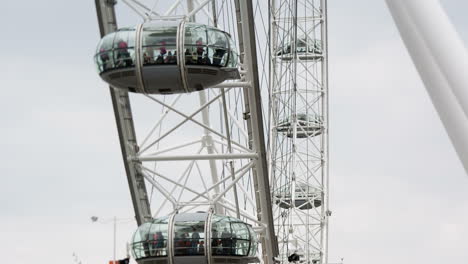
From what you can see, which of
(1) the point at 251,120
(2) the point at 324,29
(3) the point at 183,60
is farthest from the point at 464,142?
(2) the point at 324,29

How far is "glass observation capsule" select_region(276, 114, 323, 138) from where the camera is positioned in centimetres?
4156

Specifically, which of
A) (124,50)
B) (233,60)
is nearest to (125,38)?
(124,50)

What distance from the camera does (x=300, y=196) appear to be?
42625 mm

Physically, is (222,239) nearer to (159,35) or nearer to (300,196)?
(159,35)

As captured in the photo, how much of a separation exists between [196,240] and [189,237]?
6.2 inches

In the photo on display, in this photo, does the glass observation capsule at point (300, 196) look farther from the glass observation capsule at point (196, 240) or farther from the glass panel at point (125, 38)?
the glass panel at point (125, 38)

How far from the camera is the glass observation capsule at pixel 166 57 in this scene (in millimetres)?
19984

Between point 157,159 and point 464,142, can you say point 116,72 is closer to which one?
point 157,159

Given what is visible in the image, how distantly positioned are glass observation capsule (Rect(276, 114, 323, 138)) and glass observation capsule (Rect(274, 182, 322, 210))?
6.94ft

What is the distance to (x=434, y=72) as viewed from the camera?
844 cm

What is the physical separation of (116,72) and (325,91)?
2144 cm

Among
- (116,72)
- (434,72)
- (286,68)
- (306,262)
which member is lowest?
(306,262)

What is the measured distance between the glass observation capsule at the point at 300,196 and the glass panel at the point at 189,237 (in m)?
20.3

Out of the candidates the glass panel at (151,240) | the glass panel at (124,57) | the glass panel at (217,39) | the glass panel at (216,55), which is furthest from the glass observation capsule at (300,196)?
the glass panel at (124,57)
